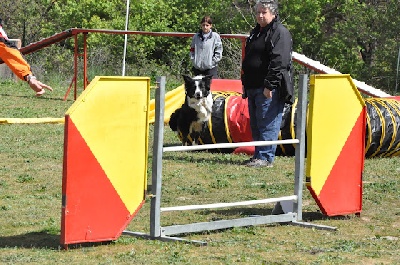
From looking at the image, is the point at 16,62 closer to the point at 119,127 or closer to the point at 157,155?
the point at 119,127

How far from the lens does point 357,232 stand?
253 inches

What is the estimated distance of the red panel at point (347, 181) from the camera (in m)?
6.81

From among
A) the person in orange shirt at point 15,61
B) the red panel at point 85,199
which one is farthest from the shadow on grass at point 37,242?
the person in orange shirt at point 15,61

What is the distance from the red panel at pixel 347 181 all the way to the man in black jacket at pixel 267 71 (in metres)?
2.02

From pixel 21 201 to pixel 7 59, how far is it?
7.39 ft

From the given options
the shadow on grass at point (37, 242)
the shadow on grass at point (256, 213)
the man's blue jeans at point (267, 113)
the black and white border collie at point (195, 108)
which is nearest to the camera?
the shadow on grass at point (37, 242)

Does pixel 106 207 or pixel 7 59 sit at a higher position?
pixel 7 59

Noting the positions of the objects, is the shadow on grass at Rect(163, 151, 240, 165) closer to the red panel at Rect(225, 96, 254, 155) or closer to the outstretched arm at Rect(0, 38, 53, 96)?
the red panel at Rect(225, 96, 254, 155)

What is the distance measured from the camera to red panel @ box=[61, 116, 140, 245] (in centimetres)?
539

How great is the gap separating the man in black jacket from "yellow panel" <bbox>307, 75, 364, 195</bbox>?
2.07 metres

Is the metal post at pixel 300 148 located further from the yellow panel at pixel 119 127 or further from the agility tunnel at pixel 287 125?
the agility tunnel at pixel 287 125

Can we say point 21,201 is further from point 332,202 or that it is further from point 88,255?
point 332,202

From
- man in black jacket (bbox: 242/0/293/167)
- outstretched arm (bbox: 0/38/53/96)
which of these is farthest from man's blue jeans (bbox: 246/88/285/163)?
outstretched arm (bbox: 0/38/53/96)

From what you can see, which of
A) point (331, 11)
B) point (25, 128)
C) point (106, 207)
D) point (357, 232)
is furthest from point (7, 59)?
point (331, 11)
